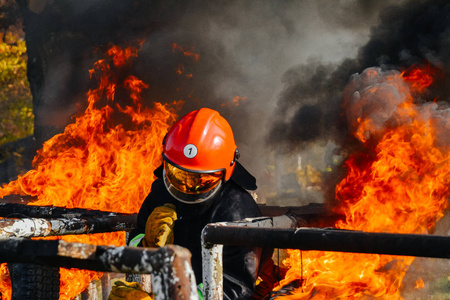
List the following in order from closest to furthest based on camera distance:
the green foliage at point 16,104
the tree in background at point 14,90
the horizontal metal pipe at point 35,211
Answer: the horizontal metal pipe at point 35,211, the tree in background at point 14,90, the green foliage at point 16,104

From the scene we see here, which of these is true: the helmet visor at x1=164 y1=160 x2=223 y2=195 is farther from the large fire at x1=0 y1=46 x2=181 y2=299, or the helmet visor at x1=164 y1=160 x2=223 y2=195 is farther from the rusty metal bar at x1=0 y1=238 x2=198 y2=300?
the large fire at x1=0 y1=46 x2=181 y2=299

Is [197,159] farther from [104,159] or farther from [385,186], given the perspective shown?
[104,159]

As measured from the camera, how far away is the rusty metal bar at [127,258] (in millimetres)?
1529

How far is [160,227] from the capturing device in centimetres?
337

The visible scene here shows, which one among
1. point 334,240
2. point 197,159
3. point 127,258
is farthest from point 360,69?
point 127,258

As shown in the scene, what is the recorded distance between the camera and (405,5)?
28.3ft

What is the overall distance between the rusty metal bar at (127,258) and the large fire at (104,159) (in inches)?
145

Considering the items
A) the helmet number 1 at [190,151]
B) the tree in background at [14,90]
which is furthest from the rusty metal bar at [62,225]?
the tree in background at [14,90]

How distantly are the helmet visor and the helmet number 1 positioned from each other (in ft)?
0.43

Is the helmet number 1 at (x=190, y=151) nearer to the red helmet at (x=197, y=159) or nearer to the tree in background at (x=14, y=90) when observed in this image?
the red helmet at (x=197, y=159)

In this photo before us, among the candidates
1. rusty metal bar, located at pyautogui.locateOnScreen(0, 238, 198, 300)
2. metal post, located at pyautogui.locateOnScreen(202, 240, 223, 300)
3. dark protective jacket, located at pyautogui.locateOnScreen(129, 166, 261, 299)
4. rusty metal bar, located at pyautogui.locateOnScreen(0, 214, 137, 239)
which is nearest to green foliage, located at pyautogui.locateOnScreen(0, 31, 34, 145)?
rusty metal bar, located at pyautogui.locateOnScreen(0, 214, 137, 239)

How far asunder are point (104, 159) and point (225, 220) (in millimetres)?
5950

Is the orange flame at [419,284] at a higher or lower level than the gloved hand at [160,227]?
lower

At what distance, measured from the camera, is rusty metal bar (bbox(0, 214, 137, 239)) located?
3332 millimetres
